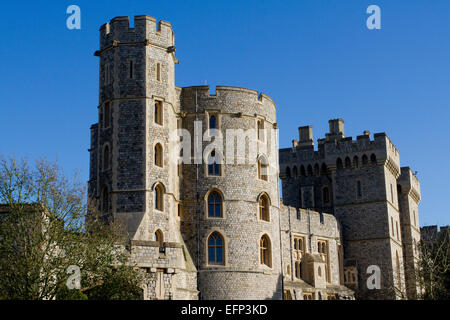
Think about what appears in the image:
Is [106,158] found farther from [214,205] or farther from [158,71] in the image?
[214,205]

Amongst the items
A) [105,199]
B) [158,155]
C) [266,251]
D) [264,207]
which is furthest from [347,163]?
[105,199]

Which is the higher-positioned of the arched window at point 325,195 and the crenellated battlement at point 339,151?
the crenellated battlement at point 339,151

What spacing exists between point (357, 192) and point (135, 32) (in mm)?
23252

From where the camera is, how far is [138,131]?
1222 inches

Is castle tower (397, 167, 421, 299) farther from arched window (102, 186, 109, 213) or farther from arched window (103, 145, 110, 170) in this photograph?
arched window (103, 145, 110, 170)

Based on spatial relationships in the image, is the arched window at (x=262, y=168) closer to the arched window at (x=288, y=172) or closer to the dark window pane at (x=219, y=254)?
the dark window pane at (x=219, y=254)

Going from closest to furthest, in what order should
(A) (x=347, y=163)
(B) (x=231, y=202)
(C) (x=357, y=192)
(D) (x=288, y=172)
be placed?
1. (B) (x=231, y=202)
2. (C) (x=357, y=192)
3. (A) (x=347, y=163)
4. (D) (x=288, y=172)

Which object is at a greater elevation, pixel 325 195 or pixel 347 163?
pixel 347 163

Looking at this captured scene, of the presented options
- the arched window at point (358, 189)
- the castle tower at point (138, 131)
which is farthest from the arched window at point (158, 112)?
the arched window at point (358, 189)

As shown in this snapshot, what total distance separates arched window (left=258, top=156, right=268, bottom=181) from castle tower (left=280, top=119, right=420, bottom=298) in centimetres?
1407

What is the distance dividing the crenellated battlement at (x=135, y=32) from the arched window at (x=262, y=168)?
809 cm

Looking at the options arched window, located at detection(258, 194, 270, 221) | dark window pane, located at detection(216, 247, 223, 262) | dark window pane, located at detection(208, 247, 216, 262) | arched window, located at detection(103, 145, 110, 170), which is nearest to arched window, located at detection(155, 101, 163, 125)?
arched window, located at detection(103, 145, 110, 170)

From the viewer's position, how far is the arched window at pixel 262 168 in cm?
3597
